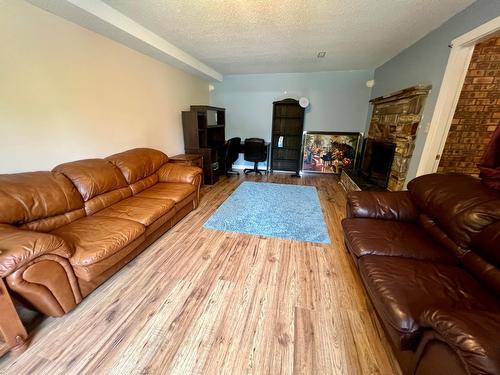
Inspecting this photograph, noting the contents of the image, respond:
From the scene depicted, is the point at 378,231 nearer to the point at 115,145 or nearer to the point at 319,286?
the point at 319,286

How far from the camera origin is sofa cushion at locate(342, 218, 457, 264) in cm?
151

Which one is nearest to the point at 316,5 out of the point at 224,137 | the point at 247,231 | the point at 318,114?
the point at 247,231

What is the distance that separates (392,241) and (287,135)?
401 centimetres

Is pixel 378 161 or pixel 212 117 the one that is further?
pixel 212 117

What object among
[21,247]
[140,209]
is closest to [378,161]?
[140,209]

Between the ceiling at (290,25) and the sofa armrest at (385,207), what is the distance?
6.15 ft

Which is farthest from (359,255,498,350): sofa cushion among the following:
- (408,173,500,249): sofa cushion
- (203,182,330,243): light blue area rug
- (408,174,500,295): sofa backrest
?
(203,182,330,243): light blue area rug

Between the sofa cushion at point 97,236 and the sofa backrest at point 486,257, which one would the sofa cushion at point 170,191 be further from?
the sofa backrest at point 486,257

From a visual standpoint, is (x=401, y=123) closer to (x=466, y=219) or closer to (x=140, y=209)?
(x=466, y=219)

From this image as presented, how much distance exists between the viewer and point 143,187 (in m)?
2.82

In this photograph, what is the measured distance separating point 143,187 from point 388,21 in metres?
3.61

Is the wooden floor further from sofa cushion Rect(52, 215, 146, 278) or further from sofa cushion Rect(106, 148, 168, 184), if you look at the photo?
sofa cushion Rect(106, 148, 168, 184)

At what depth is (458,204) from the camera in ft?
5.09

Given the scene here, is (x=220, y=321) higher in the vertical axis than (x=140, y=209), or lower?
lower
